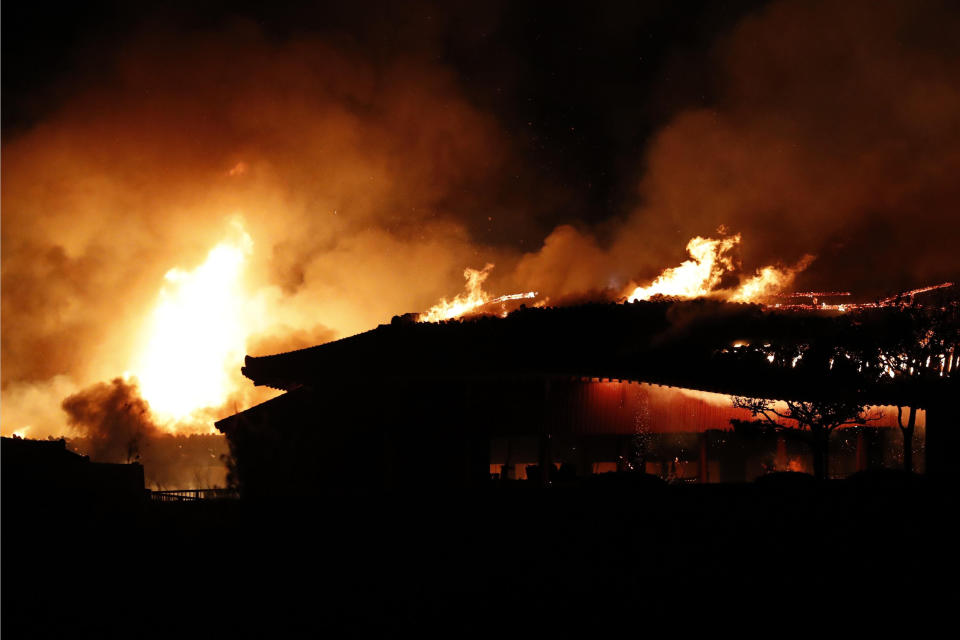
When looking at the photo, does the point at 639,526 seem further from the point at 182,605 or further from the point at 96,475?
the point at 96,475

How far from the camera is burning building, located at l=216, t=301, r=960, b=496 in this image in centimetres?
2372

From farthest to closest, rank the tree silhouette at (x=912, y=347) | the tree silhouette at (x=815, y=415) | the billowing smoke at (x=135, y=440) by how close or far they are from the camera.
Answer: the billowing smoke at (x=135, y=440), the tree silhouette at (x=815, y=415), the tree silhouette at (x=912, y=347)

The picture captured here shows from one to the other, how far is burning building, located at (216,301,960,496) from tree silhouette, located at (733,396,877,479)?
42cm

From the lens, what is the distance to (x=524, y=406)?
24.0m

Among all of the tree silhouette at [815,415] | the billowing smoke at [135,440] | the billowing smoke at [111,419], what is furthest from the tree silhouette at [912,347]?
the billowing smoke at [111,419]

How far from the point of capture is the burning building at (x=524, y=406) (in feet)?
77.8

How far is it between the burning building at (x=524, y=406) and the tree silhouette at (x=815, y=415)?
16.6 inches

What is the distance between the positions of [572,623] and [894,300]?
16.7 meters

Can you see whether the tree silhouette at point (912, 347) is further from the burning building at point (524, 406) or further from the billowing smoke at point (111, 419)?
the billowing smoke at point (111, 419)

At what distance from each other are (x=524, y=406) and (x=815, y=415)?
306 inches

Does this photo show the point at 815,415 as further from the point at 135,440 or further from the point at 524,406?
the point at 135,440

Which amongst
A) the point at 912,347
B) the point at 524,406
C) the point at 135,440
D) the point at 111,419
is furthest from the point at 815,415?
the point at 111,419

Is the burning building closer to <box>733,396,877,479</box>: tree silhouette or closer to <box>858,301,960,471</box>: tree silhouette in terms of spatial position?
<box>733,396,877,479</box>: tree silhouette

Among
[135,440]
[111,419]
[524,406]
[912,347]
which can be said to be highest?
[912,347]
